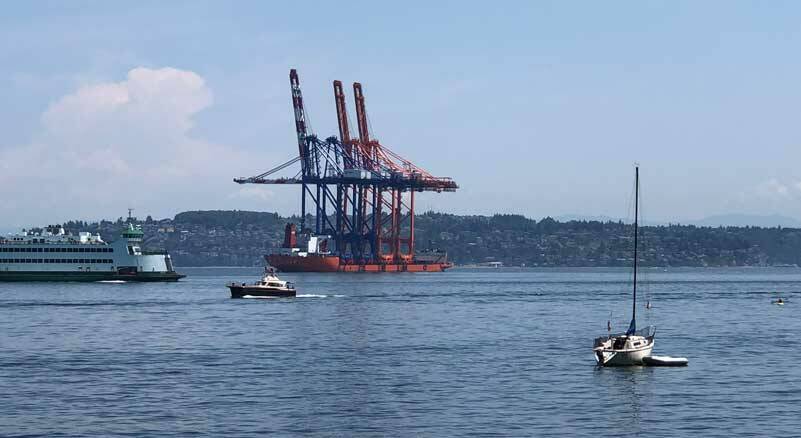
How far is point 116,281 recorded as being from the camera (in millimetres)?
174125

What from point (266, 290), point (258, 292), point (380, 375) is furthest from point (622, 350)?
point (258, 292)

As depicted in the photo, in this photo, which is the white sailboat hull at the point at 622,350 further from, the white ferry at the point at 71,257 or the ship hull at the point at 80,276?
the ship hull at the point at 80,276

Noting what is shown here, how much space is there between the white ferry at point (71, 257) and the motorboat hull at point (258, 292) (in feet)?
105

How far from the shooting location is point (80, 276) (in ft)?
551

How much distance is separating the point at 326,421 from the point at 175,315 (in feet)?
212

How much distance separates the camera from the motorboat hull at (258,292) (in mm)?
136875

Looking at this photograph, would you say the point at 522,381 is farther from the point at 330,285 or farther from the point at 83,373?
the point at 330,285

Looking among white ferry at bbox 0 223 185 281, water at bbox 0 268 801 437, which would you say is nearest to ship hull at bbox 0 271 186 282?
white ferry at bbox 0 223 185 281

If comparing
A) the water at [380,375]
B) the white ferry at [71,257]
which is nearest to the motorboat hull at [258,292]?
the water at [380,375]

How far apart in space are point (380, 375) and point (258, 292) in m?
81.2

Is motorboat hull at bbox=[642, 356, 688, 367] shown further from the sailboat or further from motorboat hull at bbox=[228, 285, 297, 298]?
motorboat hull at bbox=[228, 285, 297, 298]

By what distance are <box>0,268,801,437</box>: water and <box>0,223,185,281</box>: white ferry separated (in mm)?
54960

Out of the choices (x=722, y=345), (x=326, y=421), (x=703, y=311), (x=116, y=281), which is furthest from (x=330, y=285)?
(x=326, y=421)

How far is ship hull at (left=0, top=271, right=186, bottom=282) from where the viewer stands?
16788 centimetres
